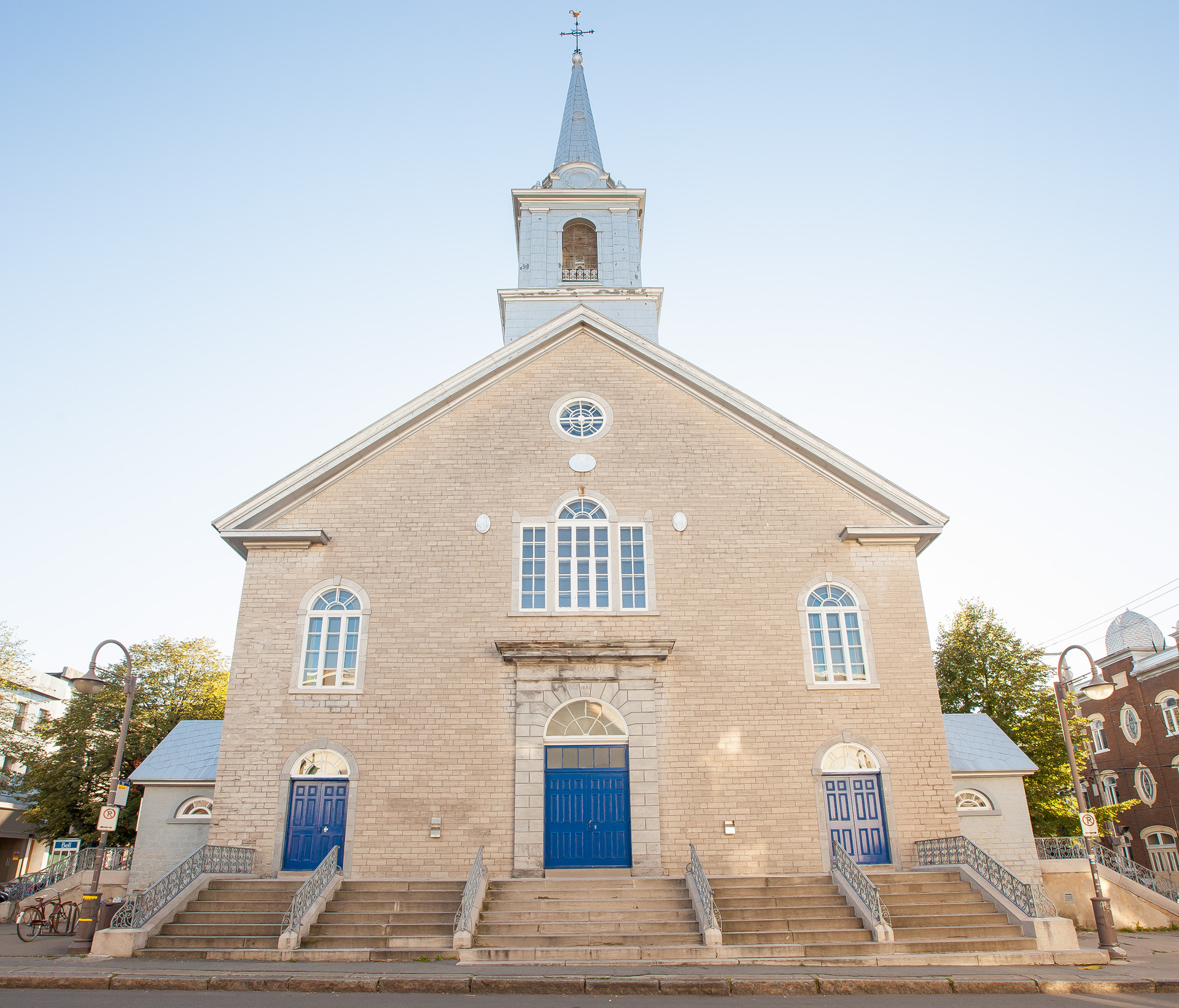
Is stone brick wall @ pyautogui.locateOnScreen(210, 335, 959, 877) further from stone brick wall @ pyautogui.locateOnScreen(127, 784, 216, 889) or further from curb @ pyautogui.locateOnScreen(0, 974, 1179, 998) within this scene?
curb @ pyautogui.locateOnScreen(0, 974, 1179, 998)

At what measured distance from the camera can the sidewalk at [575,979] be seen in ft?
36.6

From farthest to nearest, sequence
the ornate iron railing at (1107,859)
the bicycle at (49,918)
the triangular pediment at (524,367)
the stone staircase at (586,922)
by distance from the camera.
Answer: the ornate iron railing at (1107,859) → the bicycle at (49,918) → the triangular pediment at (524,367) → the stone staircase at (586,922)

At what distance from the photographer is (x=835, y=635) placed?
17766mm

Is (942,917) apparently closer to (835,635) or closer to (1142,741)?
(835,635)

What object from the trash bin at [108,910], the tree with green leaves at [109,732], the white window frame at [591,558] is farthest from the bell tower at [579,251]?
the tree with green leaves at [109,732]

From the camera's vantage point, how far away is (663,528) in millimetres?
18422

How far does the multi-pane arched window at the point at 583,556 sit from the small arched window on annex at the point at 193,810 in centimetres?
976

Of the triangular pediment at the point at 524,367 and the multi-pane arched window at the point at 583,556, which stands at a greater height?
the triangular pediment at the point at 524,367

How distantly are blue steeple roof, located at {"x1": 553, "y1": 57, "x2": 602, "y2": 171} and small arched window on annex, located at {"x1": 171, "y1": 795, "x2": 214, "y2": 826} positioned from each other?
64.4ft

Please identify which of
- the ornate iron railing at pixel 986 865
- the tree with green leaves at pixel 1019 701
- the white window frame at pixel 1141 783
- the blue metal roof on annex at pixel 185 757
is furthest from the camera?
the white window frame at pixel 1141 783

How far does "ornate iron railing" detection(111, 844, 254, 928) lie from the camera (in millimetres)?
13711

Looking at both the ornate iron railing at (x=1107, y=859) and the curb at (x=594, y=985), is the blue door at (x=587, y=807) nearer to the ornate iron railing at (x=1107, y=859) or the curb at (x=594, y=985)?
the curb at (x=594, y=985)

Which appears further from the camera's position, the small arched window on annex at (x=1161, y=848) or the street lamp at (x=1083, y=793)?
the small arched window on annex at (x=1161, y=848)

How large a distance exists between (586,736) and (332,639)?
217 inches
